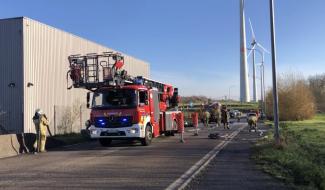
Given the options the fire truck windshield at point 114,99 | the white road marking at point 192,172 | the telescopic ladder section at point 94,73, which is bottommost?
the white road marking at point 192,172

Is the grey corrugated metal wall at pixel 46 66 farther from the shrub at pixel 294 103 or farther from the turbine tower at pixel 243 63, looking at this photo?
the turbine tower at pixel 243 63

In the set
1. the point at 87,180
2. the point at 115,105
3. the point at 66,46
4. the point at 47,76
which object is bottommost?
the point at 87,180

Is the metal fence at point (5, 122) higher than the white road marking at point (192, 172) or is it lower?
higher


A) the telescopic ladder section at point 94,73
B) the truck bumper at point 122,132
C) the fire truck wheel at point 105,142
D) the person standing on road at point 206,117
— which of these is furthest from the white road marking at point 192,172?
the person standing on road at point 206,117

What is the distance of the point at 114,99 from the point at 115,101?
11 cm

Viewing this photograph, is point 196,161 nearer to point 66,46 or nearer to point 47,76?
point 47,76

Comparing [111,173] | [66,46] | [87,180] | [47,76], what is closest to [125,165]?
[111,173]

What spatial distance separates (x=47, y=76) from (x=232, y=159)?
17.0 metres

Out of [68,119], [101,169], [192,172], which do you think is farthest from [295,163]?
[68,119]

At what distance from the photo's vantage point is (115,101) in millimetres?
21562

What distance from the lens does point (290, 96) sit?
203ft

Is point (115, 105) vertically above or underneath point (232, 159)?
above

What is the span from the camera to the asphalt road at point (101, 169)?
37.4 feet

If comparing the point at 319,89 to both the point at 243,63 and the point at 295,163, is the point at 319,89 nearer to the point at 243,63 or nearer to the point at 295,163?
the point at 243,63
